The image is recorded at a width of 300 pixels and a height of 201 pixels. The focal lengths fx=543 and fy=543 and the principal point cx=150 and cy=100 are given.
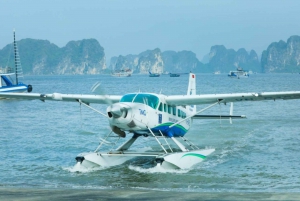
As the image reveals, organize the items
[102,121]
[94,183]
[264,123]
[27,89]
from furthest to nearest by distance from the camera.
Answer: [27,89], [102,121], [264,123], [94,183]

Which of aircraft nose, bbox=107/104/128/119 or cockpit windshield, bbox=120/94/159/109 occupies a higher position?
cockpit windshield, bbox=120/94/159/109

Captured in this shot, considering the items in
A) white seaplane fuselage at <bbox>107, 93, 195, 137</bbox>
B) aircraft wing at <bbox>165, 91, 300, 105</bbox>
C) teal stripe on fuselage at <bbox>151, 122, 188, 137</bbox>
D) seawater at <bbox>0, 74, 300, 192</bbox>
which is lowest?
seawater at <bbox>0, 74, 300, 192</bbox>

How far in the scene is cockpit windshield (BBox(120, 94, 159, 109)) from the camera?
15531mm

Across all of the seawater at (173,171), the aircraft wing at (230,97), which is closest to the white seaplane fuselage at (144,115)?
the aircraft wing at (230,97)

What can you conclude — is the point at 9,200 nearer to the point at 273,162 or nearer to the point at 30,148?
the point at 273,162

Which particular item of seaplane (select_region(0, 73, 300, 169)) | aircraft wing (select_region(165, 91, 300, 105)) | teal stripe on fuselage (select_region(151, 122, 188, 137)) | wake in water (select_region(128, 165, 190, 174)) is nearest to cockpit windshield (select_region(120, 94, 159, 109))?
seaplane (select_region(0, 73, 300, 169))

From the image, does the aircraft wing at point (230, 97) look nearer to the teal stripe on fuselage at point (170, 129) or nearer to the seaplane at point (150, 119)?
the seaplane at point (150, 119)

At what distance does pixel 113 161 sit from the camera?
1678 cm

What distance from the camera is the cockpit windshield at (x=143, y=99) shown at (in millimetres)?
15531

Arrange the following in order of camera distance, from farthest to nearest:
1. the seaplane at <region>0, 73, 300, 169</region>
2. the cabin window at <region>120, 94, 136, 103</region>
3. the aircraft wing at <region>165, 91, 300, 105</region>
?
the aircraft wing at <region>165, 91, 300, 105</region>, the cabin window at <region>120, 94, 136, 103</region>, the seaplane at <region>0, 73, 300, 169</region>

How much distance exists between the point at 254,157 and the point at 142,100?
5173 mm

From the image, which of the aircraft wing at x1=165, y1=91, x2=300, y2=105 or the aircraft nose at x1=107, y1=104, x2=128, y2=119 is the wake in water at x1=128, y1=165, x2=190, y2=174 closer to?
the aircraft nose at x1=107, y1=104, x2=128, y2=119

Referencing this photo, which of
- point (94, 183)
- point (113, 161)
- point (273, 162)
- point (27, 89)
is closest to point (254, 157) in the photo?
point (273, 162)

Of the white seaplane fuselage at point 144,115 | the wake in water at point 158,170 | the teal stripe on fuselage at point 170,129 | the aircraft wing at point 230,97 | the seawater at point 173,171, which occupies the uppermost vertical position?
the aircraft wing at point 230,97
